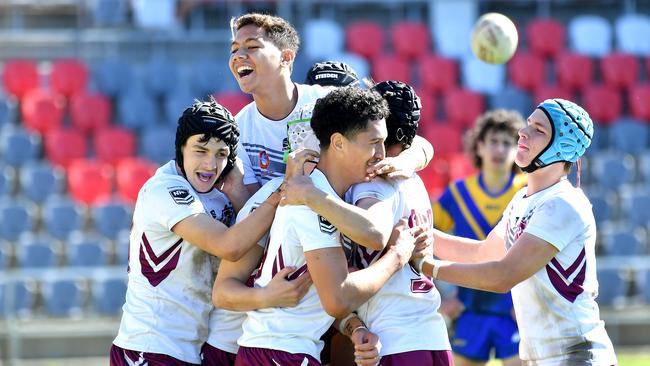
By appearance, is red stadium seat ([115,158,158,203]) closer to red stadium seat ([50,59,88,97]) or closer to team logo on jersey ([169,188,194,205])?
red stadium seat ([50,59,88,97])

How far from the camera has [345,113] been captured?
15.7ft

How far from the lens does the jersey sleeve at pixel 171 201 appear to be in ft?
17.0

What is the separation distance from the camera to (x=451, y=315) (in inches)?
305

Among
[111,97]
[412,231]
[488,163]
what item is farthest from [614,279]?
[111,97]

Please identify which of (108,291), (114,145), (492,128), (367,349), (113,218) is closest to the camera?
(367,349)

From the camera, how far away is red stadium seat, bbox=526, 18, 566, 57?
669 inches

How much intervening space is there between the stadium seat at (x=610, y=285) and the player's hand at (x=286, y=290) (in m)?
7.24

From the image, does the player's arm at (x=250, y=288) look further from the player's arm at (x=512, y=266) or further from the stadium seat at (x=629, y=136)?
the stadium seat at (x=629, y=136)

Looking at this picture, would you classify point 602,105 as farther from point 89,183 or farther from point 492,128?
point 492,128

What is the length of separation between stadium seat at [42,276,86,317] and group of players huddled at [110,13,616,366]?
604cm

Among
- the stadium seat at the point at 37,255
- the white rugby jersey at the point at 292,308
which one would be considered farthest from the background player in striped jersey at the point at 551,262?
the stadium seat at the point at 37,255

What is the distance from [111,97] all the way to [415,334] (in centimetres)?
1185

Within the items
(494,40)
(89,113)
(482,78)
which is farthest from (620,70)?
(494,40)

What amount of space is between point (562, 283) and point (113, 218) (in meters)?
8.73
